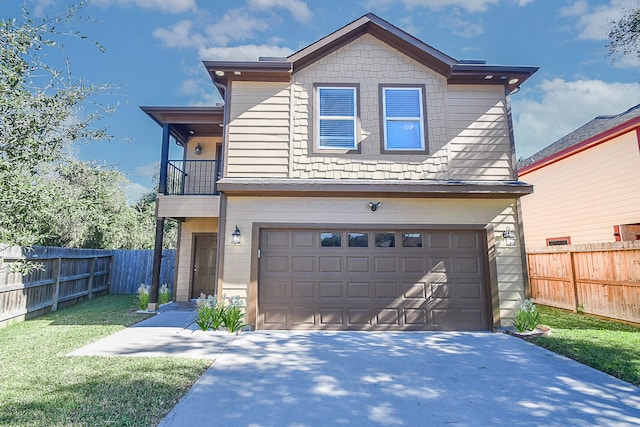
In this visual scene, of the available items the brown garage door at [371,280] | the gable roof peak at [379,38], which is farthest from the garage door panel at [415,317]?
the gable roof peak at [379,38]

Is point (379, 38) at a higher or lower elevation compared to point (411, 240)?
higher

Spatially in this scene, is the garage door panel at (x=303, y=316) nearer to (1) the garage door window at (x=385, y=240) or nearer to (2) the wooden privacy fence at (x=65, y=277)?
(1) the garage door window at (x=385, y=240)

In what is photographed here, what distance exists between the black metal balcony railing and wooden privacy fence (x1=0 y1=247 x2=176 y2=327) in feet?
11.3

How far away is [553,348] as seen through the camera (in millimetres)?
5355

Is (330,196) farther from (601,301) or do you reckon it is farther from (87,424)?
(601,301)

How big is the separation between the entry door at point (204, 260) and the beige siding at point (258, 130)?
391cm

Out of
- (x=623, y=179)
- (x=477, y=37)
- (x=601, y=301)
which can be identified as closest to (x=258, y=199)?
(x=601, y=301)

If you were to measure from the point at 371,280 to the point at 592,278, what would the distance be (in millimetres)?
5607

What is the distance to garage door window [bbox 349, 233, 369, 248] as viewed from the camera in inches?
274

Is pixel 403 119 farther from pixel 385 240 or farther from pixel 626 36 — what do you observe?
pixel 626 36

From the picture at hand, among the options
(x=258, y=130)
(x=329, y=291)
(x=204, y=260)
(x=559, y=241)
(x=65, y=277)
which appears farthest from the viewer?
(x=559, y=241)

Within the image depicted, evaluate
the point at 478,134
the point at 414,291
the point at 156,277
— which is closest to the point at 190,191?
the point at 156,277

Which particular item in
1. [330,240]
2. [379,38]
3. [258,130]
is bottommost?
[330,240]

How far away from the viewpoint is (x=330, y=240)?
22.9ft
